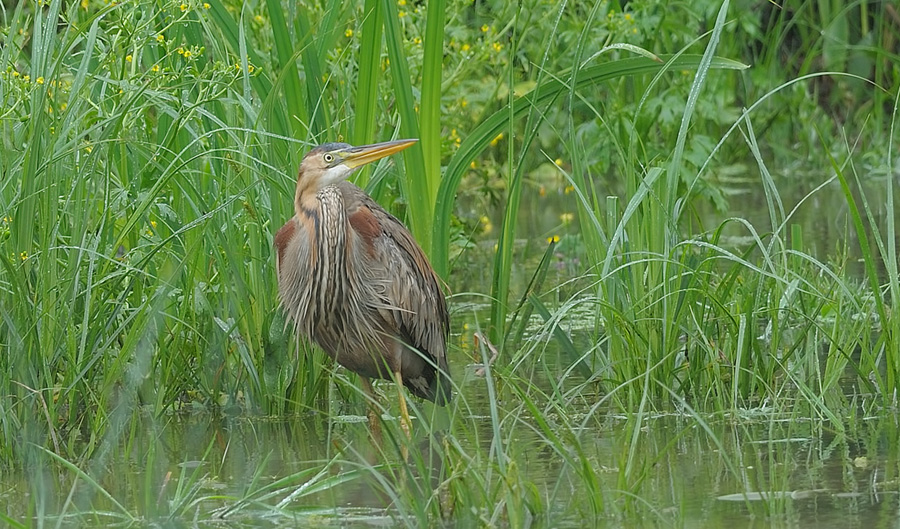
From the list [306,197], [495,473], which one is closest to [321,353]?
[306,197]

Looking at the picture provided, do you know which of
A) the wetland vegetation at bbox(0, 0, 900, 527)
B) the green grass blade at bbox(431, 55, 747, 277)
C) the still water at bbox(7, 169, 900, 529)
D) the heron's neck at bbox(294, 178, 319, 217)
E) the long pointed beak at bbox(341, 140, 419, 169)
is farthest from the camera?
the green grass blade at bbox(431, 55, 747, 277)

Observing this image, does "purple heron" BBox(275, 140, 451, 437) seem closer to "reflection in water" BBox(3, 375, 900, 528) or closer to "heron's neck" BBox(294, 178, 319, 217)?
"heron's neck" BBox(294, 178, 319, 217)

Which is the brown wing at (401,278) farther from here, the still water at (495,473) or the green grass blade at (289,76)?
the green grass blade at (289,76)

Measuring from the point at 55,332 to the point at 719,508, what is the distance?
204 centimetres

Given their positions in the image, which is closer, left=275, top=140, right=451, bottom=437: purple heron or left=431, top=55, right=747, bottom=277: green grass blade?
left=275, top=140, right=451, bottom=437: purple heron

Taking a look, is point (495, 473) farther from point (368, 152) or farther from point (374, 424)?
point (368, 152)

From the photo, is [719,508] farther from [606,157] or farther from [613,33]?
[606,157]

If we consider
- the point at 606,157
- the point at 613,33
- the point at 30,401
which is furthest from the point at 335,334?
the point at 606,157

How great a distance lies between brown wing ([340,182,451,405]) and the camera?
4887 millimetres

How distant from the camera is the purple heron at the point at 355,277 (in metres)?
4.67

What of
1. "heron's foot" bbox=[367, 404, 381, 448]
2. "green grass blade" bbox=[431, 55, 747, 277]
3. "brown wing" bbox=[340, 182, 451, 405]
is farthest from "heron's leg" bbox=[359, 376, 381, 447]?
"green grass blade" bbox=[431, 55, 747, 277]

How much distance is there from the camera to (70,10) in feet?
14.4

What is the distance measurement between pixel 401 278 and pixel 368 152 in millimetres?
552

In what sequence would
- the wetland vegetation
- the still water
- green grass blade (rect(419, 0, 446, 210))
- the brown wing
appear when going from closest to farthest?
the still water
the wetland vegetation
the brown wing
green grass blade (rect(419, 0, 446, 210))
